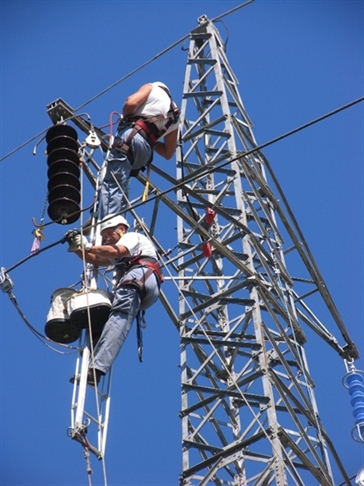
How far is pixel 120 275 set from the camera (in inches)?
575

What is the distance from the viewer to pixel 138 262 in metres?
14.4

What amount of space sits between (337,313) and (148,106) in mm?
4278

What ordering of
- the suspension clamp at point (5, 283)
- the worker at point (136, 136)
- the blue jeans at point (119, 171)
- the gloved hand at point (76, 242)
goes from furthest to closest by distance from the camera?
the worker at point (136, 136) → the blue jeans at point (119, 171) → the suspension clamp at point (5, 283) → the gloved hand at point (76, 242)

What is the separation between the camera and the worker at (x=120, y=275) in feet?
44.6

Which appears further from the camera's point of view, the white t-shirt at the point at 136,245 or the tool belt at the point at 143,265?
the white t-shirt at the point at 136,245

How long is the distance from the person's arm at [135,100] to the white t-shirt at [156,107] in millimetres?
53

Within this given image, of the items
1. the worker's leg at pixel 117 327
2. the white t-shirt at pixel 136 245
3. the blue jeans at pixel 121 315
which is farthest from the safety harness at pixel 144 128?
the worker's leg at pixel 117 327

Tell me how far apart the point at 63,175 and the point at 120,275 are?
1.31 metres

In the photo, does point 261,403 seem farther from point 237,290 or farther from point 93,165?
point 93,165

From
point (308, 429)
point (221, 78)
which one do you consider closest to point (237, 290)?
point (308, 429)

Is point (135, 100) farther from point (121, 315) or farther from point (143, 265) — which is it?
point (121, 315)

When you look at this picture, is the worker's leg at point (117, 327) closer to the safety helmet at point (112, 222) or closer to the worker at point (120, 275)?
the worker at point (120, 275)

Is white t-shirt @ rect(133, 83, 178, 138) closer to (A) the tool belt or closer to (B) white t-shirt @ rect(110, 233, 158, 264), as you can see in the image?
(B) white t-shirt @ rect(110, 233, 158, 264)

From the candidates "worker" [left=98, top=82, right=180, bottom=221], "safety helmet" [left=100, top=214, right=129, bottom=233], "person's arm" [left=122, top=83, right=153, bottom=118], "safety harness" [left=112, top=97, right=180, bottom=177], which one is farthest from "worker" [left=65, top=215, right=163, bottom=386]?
"person's arm" [left=122, top=83, right=153, bottom=118]
